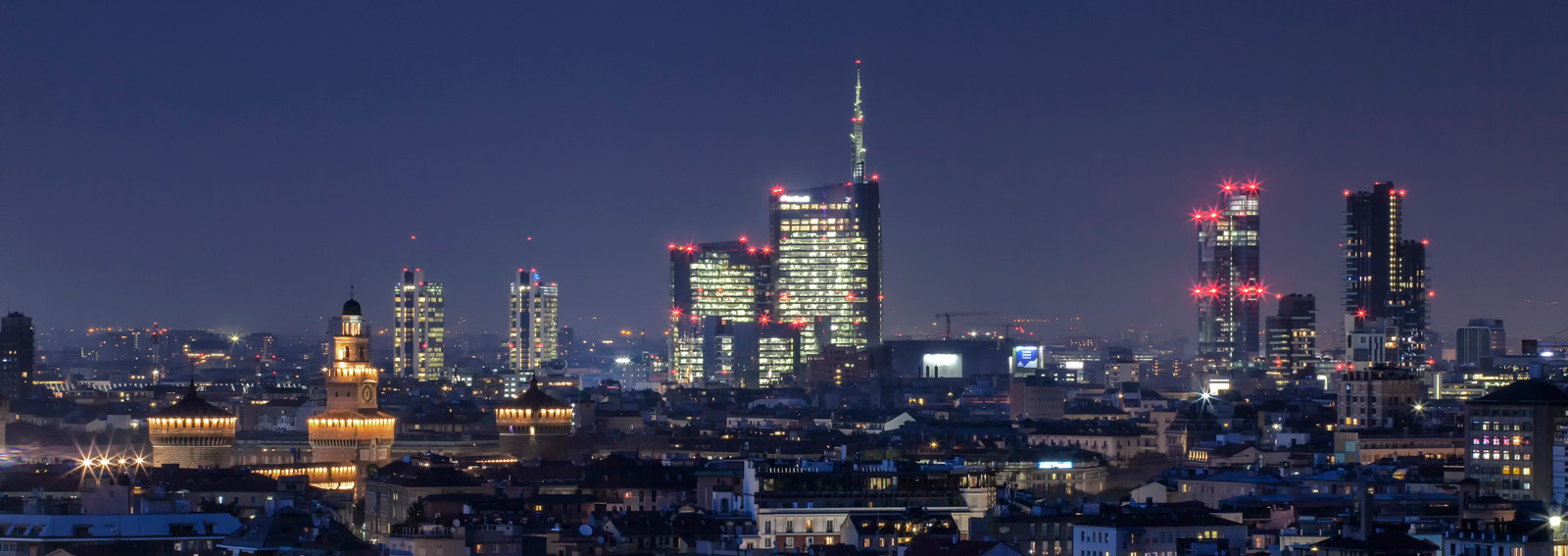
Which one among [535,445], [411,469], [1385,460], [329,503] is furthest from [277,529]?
[1385,460]

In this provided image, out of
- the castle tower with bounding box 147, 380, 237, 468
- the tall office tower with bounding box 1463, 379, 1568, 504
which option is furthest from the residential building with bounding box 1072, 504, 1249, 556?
the castle tower with bounding box 147, 380, 237, 468

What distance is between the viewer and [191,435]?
148250mm

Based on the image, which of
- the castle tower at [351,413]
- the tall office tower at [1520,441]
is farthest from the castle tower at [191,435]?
the tall office tower at [1520,441]

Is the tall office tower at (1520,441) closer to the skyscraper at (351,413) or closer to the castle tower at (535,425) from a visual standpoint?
the castle tower at (535,425)

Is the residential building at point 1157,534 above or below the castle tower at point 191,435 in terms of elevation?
below

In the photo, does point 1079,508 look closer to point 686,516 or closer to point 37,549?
point 686,516

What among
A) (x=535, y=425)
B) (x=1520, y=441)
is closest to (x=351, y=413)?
(x=535, y=425)

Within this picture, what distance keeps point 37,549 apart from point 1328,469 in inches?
2910

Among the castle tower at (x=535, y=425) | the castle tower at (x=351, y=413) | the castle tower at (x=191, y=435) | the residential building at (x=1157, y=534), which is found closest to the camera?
the residential building at (x=1157, y=534)

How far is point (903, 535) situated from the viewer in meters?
111

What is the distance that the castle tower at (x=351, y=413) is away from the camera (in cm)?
15262

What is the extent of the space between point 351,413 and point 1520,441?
50.4 metres

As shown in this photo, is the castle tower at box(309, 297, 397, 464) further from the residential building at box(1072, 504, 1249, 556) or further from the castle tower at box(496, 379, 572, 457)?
the residential building at box(1072, 504, 1249, 556)

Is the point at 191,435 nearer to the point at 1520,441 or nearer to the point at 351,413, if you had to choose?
the point at 351,413
